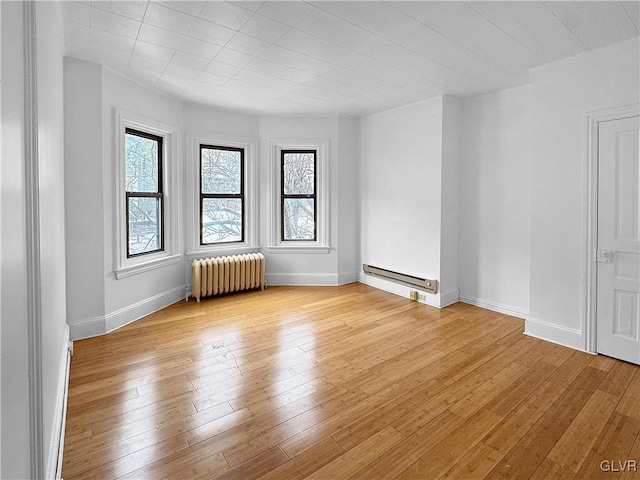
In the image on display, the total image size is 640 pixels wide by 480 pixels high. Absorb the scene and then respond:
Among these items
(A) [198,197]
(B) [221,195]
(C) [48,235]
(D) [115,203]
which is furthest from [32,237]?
(B) [221,195]

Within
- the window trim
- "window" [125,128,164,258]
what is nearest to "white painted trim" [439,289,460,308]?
the window trim

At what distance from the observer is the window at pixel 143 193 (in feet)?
13.5

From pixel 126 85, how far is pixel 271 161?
2270 millimetres

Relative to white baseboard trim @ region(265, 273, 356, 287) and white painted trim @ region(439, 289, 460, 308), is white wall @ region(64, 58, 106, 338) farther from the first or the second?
white painted trim @ region(439, 289, 460, 308)

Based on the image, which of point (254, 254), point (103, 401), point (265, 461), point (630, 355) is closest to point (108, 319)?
point (103, 401)

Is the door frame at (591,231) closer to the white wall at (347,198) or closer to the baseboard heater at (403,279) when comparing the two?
the baseboard heater at (403,279)

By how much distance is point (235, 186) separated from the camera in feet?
18.0

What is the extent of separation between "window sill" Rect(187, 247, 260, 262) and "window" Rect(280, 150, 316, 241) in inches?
23.1

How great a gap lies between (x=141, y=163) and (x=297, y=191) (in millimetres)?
2372

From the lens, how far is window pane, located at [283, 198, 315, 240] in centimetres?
576

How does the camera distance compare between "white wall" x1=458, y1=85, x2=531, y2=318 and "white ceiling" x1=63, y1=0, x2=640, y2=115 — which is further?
"white wall" x1=458, y1=85, x2=531, y2=318

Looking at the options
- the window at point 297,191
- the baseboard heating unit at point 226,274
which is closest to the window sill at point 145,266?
the baseboard heating unit at point 226,274

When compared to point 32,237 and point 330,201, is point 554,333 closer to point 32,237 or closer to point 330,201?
point 330,201

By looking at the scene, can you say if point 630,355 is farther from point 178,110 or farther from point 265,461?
point 178,110
